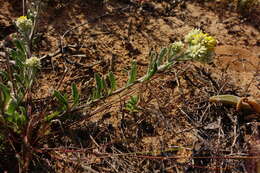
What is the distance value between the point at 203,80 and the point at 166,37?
672 mm

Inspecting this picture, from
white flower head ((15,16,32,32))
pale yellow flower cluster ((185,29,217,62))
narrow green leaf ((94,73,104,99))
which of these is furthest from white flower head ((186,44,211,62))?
white flower head ((15,16,32,32))

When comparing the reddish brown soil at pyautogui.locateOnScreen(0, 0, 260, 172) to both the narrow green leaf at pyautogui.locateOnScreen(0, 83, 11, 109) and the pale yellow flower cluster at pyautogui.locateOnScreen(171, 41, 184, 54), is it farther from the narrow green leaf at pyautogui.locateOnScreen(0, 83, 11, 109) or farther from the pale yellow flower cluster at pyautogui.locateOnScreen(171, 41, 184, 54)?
the pale yellow flower cluster at pyautogui.locateOnScreen(171, 41, 184, 54)

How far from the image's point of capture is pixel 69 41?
3.00 metres

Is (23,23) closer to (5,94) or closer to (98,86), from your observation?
(5,94)

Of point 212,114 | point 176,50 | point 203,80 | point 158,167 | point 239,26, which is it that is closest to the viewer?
point 176,50

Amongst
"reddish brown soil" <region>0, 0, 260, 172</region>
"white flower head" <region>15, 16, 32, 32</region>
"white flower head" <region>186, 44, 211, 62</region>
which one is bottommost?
"reddish brown soil" <region>0, 0, 260, 172</region>

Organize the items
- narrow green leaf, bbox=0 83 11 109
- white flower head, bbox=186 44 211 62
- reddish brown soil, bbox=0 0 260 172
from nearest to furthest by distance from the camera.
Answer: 1. narrow green leaf, bbox=0 83 11 109
2. white flower head, bbox=186 44 211 62
3. reddish brown soil, bbox=0 0 260 172

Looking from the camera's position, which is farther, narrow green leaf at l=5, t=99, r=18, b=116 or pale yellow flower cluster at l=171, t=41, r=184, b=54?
pale yellow flower cluster at l=171, t=41, r=184, b=54

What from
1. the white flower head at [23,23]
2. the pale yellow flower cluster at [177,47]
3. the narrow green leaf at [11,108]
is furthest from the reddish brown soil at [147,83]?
the pale yellow flower cluster at [177,47]

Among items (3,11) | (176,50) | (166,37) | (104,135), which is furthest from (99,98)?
(3,11)

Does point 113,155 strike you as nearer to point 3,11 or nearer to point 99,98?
point 99,98

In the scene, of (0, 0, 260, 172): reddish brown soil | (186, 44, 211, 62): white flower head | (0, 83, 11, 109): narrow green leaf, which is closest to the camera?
(0, 83, 11, 109): narrow green leaf

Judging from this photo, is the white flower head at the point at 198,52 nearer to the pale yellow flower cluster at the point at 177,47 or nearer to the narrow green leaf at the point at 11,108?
the pale yellow flower cluster at the point at 177,47

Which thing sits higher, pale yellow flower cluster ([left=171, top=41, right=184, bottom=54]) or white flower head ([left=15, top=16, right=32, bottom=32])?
white flower head ([left=15, top=16, right=32, bottom=32])
